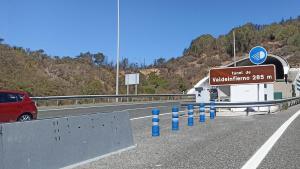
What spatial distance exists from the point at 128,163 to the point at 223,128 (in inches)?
315

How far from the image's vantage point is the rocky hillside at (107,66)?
166 feet

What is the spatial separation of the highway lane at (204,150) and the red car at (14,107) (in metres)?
5.04

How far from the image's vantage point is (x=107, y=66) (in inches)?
3484

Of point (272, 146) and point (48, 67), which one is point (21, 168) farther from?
point (48, 67)

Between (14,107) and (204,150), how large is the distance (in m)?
9.25

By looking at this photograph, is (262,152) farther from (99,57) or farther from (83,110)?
(99,57)

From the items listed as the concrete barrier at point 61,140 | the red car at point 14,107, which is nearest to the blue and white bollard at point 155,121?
the concrete barrier at point 61,140

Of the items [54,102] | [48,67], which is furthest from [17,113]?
[48,67]

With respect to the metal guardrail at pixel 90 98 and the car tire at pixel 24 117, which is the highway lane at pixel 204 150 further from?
the metal guardrail at pixel 90 98

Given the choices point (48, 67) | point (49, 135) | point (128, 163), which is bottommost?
point (128, 163)

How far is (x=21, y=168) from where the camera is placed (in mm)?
7242

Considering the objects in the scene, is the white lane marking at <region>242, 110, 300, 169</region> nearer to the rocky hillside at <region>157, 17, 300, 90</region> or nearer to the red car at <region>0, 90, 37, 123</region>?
the red car at <region>0, 90, 37, 123</region>

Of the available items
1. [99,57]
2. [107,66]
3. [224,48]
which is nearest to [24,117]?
[107,66]

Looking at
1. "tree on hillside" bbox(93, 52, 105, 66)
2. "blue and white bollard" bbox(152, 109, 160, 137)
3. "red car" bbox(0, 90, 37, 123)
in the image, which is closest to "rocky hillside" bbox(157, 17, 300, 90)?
"tree on hillside" bbox(93, 52, 105, 66)
